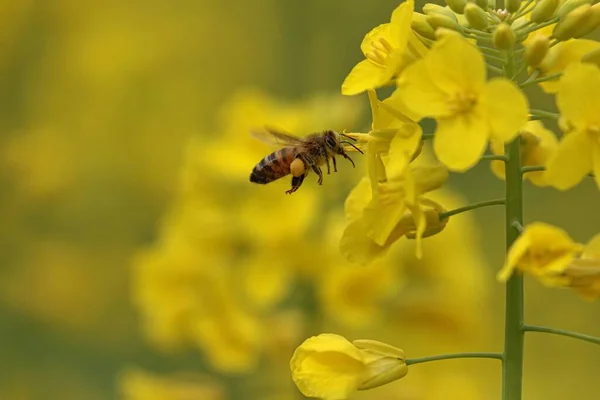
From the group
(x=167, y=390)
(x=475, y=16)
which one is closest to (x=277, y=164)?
(x=475, y=16)

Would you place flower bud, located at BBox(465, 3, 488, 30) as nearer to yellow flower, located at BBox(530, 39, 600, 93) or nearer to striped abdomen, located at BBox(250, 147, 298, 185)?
yellow flower, located at BBox(530, 39, 600, 93)

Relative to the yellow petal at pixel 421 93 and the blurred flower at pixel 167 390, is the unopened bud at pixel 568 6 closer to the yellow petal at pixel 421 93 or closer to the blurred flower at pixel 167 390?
the yellow petal at pixel 421 93

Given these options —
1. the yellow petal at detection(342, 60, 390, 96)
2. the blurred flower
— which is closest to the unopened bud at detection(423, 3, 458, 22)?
the yellow petal at detection(342, 60, 390, 96)

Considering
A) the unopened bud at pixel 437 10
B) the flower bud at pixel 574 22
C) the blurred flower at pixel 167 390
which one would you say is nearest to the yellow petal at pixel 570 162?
the flower bud at pixel 574 22

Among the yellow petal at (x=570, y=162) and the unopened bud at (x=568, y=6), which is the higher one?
the unopened bud at (x=568, y=6)

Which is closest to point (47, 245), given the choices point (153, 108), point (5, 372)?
point (5, 372)
